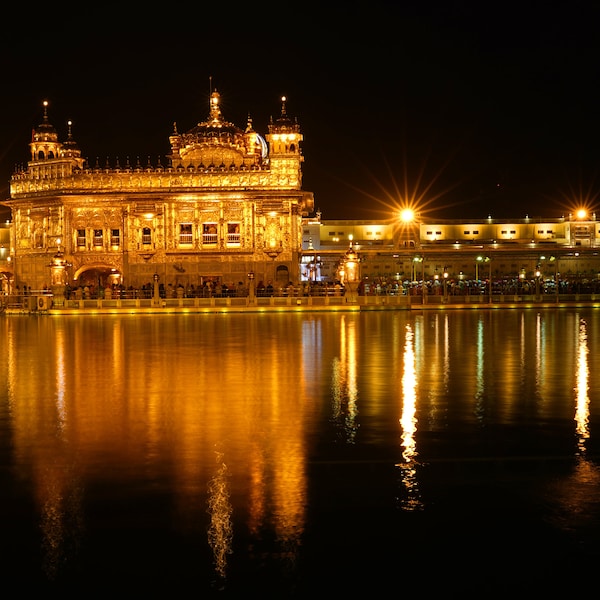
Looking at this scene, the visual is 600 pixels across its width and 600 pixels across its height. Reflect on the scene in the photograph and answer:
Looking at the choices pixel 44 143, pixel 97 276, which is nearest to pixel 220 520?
pixel 97 276

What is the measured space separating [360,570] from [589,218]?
235 feet

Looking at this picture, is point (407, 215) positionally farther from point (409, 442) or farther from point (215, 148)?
point (409, 442)

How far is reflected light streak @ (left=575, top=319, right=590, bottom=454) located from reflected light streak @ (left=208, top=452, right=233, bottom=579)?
358 centimetres

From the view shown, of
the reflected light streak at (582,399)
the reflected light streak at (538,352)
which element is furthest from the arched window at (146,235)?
the reflected light streak at (582,399)

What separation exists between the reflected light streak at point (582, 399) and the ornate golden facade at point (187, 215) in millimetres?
33052

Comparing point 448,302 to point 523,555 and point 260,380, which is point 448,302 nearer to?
point 260,380

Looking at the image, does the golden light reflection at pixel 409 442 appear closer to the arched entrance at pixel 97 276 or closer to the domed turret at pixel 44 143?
the arched entrance at pixel 97 276

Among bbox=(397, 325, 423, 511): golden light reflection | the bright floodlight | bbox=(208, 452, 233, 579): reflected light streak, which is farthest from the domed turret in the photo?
bbox=(208, 452, 233, 579): reflected light streak

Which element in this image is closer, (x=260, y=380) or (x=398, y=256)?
(x=260, y=380)

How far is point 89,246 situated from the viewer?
5241cm

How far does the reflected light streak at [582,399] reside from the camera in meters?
9.28

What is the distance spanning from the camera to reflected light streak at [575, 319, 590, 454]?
9.28 metres

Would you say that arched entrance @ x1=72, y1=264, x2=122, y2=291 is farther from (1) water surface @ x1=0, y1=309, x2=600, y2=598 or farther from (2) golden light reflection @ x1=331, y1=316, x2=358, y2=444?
(1) water surface @ x1=0, y1=309, x2=600, y2=598

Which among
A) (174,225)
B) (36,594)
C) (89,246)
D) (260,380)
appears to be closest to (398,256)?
(174,225)
